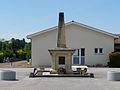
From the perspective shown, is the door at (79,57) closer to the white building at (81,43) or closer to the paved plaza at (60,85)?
the white building at (81,43)

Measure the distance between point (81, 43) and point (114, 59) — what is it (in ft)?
14.8

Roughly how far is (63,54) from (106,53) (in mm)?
15905

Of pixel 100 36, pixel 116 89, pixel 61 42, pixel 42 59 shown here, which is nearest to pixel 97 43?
pixel 100 36

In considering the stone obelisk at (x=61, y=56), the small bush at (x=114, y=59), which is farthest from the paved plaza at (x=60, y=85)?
the small bush at (x=114, y=59)

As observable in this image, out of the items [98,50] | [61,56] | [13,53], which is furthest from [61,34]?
[13,53]

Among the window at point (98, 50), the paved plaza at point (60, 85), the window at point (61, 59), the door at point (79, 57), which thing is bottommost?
the paved plaza at point (60, 85)

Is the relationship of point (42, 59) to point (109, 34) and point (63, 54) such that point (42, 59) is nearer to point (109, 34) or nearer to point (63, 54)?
point (109, 34)

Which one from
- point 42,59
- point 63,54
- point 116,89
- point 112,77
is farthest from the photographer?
point 42,59

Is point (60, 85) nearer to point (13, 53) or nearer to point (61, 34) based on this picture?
point (61, 34)

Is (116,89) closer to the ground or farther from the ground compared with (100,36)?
closer to the ground

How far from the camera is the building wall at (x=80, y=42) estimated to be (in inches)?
1591

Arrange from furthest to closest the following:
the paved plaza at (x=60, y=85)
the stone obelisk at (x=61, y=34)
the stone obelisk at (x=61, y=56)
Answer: the stone obelisk at (x=61, y=34) → the stone obelisk at (x=61, y=56) → the paved plaza at (x=60, y=85)

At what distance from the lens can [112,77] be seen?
21.6 m

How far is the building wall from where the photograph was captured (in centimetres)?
4041
